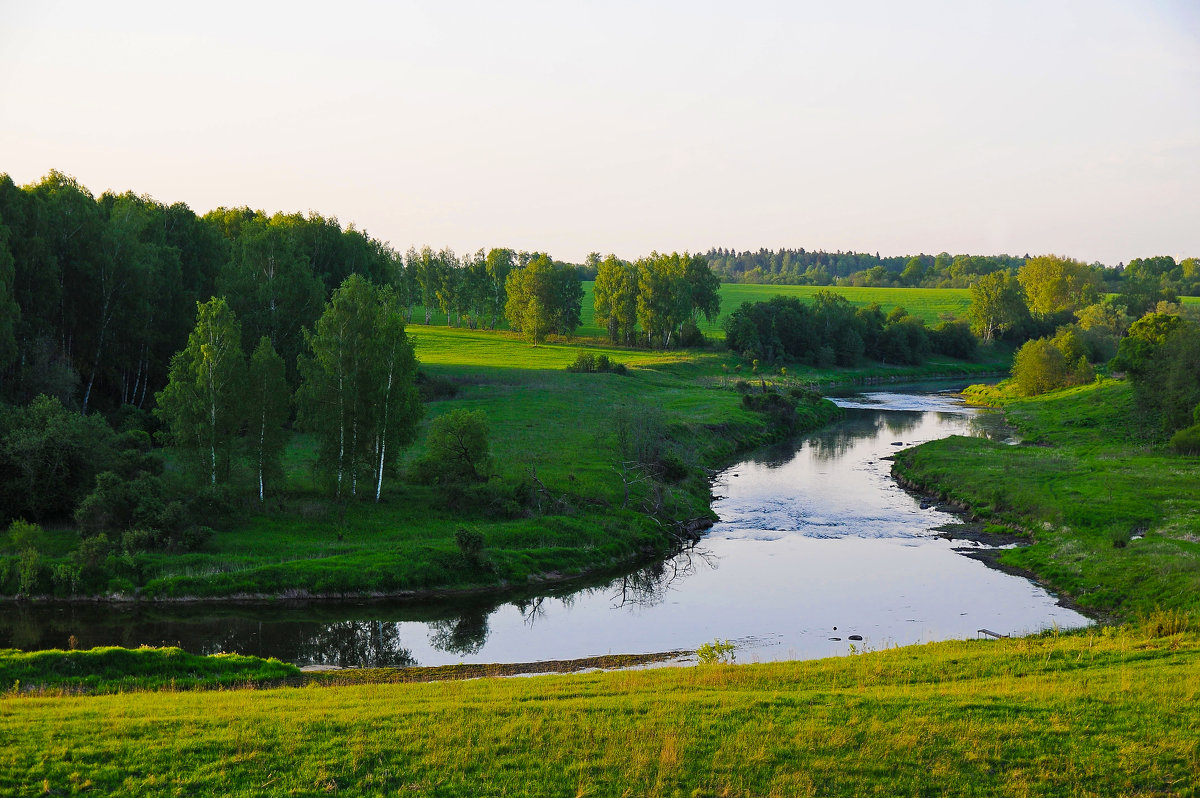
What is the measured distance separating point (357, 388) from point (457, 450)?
6693 millimetres

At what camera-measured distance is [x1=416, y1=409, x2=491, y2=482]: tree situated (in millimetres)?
49688

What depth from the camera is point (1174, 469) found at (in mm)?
57562

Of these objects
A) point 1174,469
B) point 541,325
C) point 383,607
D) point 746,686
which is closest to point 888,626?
point 746,686

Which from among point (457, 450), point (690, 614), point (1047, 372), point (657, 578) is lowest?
point (657, 578)

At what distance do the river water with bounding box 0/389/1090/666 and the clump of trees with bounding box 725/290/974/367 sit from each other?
92.4 m

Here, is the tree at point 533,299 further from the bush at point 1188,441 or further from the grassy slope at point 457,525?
the bush at point 1188,441

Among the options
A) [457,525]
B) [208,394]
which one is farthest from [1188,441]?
[208,394]

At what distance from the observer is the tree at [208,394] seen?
4322 cm

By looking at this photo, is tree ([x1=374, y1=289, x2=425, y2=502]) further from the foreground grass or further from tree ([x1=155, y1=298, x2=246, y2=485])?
the foreground grass

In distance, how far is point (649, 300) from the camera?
145m

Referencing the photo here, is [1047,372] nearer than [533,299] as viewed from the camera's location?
Yes

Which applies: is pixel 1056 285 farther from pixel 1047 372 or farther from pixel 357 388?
pixel 357 388

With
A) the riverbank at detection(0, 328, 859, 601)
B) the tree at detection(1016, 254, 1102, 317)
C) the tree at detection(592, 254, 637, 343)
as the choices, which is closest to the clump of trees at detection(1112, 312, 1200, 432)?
the riverbank at detection(0, 328, 859, 601)

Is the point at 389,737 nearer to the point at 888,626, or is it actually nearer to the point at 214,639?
the point at 214,639
